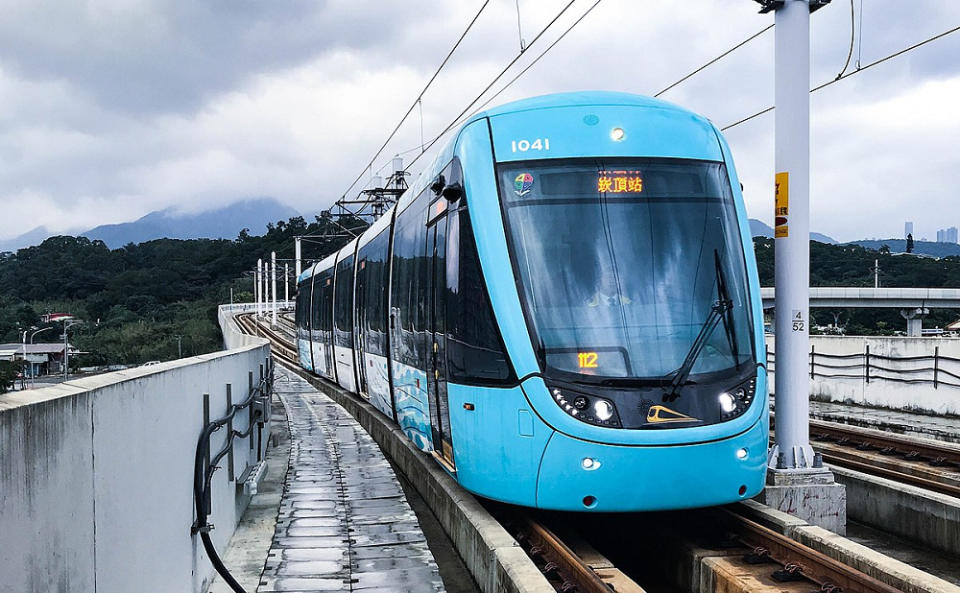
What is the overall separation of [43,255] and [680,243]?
8285 cm

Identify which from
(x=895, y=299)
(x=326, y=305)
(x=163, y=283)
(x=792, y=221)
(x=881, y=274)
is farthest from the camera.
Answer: (x=163, y=283)

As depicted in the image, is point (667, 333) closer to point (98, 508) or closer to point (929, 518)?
point (929, 518)

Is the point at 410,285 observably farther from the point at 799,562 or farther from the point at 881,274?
the point at 881,274

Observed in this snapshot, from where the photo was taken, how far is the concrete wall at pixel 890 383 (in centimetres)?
1961

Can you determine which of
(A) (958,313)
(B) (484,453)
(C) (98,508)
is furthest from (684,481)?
(A) (958,313)

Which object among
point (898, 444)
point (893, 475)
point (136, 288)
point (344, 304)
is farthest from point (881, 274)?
point (893, 475)

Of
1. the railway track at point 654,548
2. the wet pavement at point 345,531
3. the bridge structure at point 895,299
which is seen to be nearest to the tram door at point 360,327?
the wet pavement at point 345,531

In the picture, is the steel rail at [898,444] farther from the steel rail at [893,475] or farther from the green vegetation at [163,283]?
the green vegetation at [163,283]

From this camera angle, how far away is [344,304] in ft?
72.7

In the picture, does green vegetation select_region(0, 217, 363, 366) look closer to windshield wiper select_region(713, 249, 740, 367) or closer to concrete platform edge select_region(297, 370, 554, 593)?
concrete platform edge select_region(297, 370, 554, 593)

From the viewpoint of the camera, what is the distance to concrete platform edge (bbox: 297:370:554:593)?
688 cm

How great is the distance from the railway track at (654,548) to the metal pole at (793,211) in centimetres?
144

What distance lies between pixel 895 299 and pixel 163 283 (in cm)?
7860

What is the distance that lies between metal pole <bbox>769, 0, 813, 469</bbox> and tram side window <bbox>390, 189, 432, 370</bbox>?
3751mm
